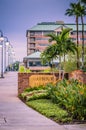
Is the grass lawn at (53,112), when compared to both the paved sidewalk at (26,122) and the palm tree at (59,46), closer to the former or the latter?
the paved sidewalk at (26,122)

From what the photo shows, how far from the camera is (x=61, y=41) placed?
30.5m

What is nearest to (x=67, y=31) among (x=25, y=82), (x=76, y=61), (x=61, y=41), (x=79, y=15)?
(x=61, y=41)

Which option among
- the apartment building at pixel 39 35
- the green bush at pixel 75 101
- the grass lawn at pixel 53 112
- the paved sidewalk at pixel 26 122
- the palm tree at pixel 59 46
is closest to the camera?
the paved sidewalk at pixel 26 122

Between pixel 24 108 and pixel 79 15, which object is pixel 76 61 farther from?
pixel 24 108

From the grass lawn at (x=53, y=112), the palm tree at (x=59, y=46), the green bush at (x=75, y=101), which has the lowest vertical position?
the grass lawn at (x=53, y=112)

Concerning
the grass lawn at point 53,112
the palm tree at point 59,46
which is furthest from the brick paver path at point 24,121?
the palm tree at point 59,46

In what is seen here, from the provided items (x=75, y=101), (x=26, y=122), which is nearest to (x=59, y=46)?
(x=75, y=101)

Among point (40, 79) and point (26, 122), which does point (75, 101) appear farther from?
point (40, 79)

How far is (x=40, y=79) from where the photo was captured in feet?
89.9

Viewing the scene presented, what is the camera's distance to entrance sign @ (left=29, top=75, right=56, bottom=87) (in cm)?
2709

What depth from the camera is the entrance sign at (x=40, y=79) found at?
88.9ft

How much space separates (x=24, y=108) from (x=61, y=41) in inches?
500

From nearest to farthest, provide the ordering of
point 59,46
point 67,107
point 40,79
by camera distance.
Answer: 1. point 67,107
2. point 40,79
3. point 59,46

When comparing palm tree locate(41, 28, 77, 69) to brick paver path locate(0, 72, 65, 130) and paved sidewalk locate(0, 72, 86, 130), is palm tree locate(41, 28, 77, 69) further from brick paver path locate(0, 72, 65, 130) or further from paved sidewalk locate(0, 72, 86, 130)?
paved sidewalk locate(0, 72, 86, 130)
